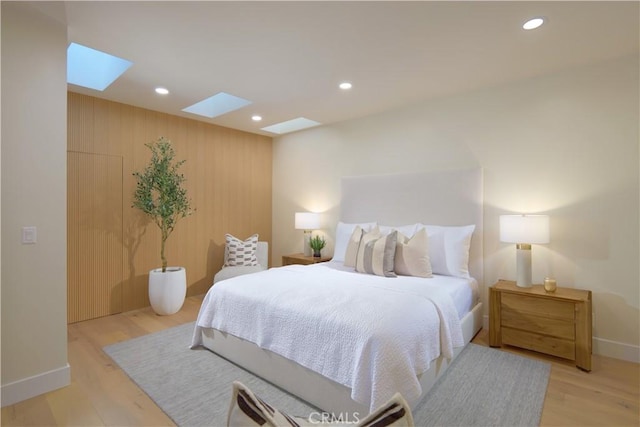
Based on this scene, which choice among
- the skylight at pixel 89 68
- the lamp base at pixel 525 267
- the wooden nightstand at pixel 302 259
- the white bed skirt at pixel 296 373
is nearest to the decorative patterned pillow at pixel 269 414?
the white bed skirt at pixel 296 373

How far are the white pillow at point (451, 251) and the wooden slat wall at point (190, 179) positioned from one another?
308 cm

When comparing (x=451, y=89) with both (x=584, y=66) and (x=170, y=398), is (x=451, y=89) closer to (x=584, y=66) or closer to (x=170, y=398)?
(x=584, y=66)

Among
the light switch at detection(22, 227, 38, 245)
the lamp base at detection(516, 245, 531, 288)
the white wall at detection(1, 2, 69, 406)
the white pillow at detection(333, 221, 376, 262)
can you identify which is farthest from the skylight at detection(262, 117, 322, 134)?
the light switch at detection(22, 227, 38, 245)

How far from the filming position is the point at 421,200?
12.2ft

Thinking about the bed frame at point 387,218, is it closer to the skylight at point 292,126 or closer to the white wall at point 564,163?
the white wall at point 564,163

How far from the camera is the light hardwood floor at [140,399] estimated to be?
1.88 metres

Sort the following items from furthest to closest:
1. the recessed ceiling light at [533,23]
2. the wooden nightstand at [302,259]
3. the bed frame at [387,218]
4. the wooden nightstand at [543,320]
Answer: the wooden nightstand at [302,259] < the wooden nightstand at [543,320] < the recessed ceiling light at [533,23] < the bed frame at [387,218]

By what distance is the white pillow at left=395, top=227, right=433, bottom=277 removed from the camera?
3.02 m

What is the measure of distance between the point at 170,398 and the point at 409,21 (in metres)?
2.99

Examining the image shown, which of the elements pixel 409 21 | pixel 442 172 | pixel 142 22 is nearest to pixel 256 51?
pixel 142 22

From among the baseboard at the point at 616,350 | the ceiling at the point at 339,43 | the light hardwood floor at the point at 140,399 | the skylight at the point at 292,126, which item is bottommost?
the light hardwood floor at the point at 140,399

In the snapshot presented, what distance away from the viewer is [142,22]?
218cm

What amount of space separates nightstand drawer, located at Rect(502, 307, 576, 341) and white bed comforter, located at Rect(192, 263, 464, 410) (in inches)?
28.4

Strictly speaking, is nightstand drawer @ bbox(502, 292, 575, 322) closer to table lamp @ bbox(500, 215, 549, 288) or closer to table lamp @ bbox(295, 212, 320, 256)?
table lamp @ bbox(500, 215, 549, 288)
